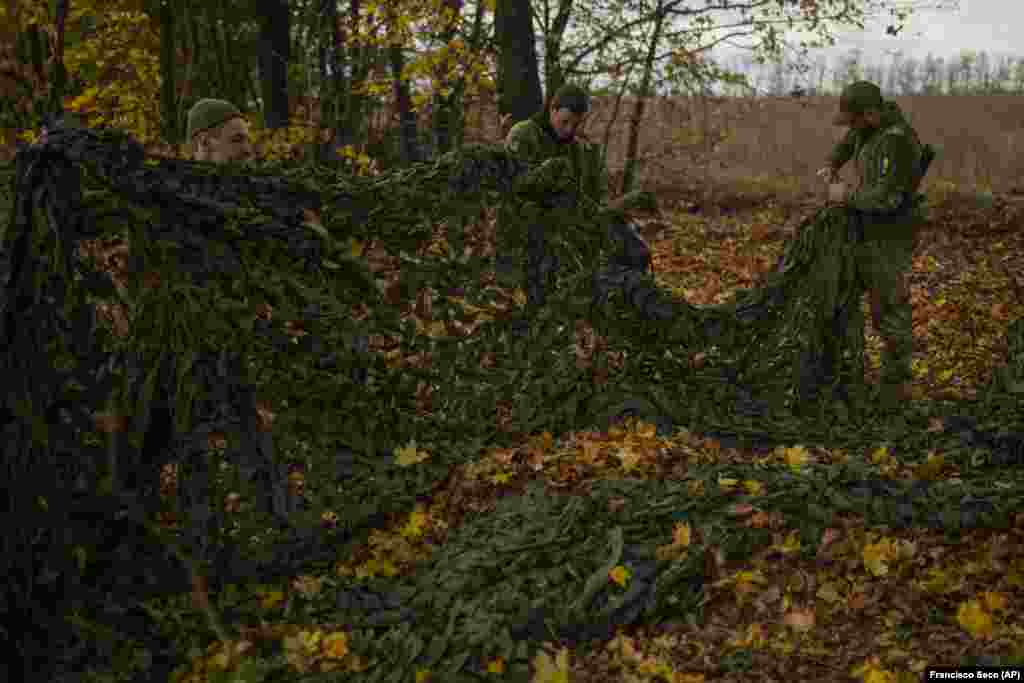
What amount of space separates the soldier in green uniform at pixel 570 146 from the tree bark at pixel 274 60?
7411mm

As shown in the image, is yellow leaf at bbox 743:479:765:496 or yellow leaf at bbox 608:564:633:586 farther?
yellow leaf at bbox 743:479:765:496

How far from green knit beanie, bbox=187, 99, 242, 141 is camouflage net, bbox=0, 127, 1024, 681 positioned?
1.68m

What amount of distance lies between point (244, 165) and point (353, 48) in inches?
370

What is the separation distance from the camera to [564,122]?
19.1ft

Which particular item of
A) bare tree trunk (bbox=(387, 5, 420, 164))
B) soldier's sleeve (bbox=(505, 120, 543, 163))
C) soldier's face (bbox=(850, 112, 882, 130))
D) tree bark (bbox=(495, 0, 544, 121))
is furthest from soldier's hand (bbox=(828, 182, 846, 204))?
bare tree trunk (bbox=(387, 5, 420, 164))

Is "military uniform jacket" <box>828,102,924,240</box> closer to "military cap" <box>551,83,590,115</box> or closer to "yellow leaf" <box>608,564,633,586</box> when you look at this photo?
"military cap" <box>551,83,590,115</box>

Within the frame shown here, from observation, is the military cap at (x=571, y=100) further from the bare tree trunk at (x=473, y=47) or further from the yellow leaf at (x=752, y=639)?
the bare tree trunk at (x=473, y=47)

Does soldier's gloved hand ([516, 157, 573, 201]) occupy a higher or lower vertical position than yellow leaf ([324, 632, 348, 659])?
higher

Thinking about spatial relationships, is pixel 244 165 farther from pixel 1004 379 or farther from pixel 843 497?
pixel 1004 379

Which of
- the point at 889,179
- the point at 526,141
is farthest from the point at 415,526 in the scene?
the point at 889,179

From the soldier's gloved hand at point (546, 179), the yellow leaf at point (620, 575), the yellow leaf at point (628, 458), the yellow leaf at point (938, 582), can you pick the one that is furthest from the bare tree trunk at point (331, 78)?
the yellow leaf at point (938, 582)

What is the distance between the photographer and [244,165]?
4078 millimetres

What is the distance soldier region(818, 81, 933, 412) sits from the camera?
5594 millimetres

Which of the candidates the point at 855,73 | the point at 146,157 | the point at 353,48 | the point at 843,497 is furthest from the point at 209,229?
the point at 855,73
